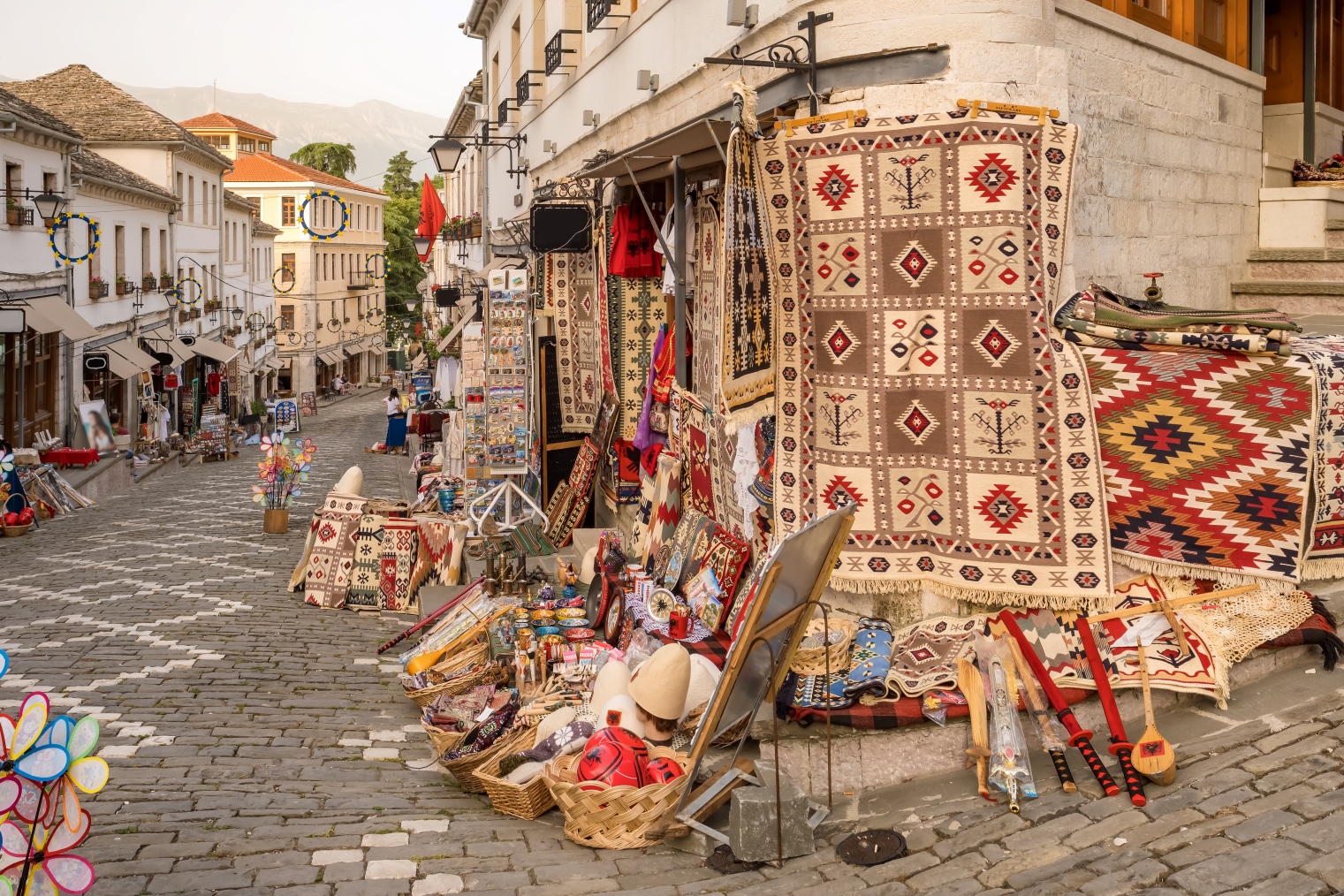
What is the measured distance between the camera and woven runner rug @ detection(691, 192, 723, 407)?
315 inches

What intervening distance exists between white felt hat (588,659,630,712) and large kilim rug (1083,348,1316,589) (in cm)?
240

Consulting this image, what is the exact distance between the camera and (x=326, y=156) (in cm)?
6712

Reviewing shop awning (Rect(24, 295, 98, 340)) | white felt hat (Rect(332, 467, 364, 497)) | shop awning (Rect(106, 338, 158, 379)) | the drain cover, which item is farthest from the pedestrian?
the drain cover

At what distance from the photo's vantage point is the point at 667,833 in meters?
5.00

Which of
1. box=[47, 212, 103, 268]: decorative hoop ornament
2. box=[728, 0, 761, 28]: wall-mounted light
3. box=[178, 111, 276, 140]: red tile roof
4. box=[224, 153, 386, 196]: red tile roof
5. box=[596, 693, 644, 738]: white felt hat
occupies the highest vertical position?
box=[178, 111, 276, 140]: red tile roof

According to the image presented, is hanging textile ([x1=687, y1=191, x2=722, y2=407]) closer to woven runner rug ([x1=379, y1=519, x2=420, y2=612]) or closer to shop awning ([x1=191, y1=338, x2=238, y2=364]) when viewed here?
woven runner rug ([x1=379, y1=519, x2=420, y2=612])

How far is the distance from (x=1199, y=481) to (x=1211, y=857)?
1.87 meters

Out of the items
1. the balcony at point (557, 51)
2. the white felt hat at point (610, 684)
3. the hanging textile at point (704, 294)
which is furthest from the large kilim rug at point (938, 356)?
the balcony at point (557, 51)

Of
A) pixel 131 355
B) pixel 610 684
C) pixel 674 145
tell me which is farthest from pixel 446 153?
pixel 610 684

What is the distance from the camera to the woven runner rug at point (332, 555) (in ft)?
35.2

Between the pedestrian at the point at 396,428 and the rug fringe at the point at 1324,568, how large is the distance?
885 inches

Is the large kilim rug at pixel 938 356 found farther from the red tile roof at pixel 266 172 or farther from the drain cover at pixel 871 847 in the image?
the red tile roof at pixel 266 172

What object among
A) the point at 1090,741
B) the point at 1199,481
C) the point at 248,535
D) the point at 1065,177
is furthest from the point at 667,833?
the point at 248,535

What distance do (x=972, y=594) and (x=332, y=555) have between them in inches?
269
